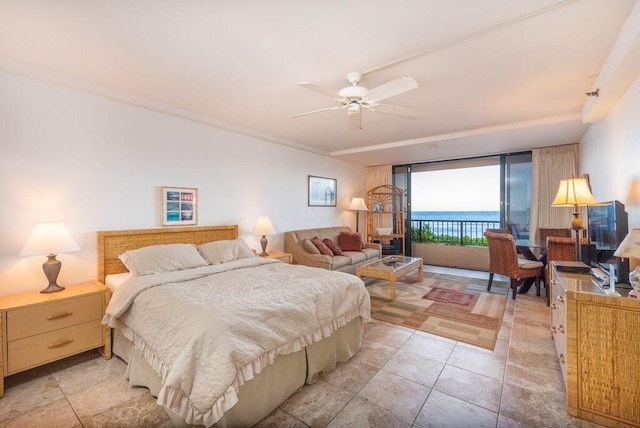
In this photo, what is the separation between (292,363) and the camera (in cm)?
200

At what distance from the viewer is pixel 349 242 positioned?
5.55 metres

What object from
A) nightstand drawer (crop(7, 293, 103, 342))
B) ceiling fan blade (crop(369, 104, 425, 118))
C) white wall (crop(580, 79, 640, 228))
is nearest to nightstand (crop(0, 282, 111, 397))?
nightstand drawer (crop(7, 293, 103, 342))

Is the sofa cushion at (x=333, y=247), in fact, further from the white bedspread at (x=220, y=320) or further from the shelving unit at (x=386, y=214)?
the white bedspread at (x=220, y=320)

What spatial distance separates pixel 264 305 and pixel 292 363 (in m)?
0.46

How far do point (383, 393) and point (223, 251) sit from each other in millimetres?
2291

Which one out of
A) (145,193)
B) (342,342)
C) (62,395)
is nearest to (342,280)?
(342,342)

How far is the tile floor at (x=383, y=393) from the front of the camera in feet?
5.88

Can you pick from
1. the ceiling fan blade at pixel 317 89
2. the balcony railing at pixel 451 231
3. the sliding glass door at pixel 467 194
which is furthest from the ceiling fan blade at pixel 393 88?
the balcony railing at pixel 451 231

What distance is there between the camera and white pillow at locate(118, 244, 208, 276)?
108 inches

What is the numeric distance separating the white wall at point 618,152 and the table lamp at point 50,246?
470cm

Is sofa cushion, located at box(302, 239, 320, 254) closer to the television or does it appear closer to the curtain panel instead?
the television

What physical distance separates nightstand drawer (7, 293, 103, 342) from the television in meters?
4.18

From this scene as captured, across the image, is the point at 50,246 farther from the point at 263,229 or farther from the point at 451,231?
the point at 451,231

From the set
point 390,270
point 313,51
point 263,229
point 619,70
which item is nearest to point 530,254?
point 390,270
